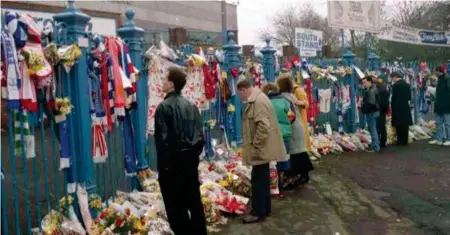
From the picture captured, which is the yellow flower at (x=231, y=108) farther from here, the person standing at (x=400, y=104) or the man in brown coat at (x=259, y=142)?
the person standing at (x=400, y=104)

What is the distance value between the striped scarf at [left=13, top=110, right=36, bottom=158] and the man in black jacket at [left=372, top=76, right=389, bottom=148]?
8.50m

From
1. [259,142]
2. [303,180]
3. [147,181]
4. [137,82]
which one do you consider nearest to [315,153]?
[303,180]

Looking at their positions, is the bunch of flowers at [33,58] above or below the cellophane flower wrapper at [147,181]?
above

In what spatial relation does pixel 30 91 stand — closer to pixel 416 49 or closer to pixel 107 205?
pixel 107 205

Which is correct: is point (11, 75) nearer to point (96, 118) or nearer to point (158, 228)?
point (96, 118)

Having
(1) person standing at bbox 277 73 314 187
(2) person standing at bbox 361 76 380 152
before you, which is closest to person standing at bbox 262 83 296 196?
(1) person standing at bbox 277 73 314 187

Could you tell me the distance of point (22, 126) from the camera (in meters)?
4.34

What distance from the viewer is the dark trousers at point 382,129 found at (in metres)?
11.4

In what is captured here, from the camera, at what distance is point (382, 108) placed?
11.2 metres

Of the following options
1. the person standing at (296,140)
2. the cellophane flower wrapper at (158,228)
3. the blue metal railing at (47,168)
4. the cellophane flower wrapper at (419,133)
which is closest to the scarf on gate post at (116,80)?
the blue metal railing at (47,168)

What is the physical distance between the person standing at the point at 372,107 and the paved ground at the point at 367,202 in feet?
3.53

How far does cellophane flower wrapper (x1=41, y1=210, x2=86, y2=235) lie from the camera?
4535 mm

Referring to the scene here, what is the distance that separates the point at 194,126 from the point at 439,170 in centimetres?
613

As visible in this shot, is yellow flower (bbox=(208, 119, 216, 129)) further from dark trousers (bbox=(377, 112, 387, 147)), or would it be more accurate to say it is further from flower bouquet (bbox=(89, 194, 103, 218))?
dark trousers (bbox=(377, 112, 387, 147))
